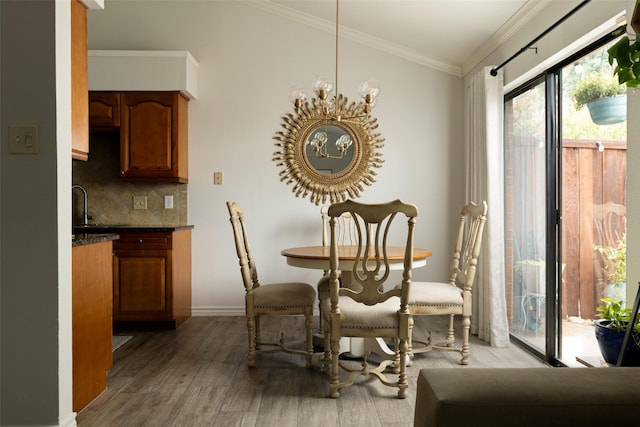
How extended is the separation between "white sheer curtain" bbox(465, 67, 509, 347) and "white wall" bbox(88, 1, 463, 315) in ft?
3.12

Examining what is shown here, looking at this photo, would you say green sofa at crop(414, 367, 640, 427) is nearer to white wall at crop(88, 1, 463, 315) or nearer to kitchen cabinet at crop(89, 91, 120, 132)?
white wall at crop(88, 1, 463, 315)

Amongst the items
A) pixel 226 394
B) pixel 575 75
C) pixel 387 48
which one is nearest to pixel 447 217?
pixel 387 48

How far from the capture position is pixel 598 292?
2920 mm

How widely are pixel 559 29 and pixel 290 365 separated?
2.63m

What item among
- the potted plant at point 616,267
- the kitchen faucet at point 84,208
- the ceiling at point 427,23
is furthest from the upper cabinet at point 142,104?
the potted plant at point 616,267

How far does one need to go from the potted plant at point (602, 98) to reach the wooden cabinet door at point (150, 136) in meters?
3.16

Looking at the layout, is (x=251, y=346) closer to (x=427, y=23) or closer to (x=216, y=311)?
(x=216, y=311)

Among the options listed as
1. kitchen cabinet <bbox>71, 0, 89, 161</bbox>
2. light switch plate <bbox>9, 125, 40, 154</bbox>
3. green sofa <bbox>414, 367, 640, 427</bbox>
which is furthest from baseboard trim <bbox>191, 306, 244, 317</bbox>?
green sofa <bbox>414, 367, 640, 427</bbox>

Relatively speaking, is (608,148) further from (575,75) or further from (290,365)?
(290,365)

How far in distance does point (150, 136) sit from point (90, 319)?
228cm

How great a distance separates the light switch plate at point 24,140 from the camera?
210 centimetres

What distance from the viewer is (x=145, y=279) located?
167 inches

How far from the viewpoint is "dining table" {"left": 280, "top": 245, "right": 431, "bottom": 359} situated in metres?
2.94

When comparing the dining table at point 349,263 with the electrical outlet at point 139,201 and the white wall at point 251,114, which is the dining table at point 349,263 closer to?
the white wall at point 251,114
